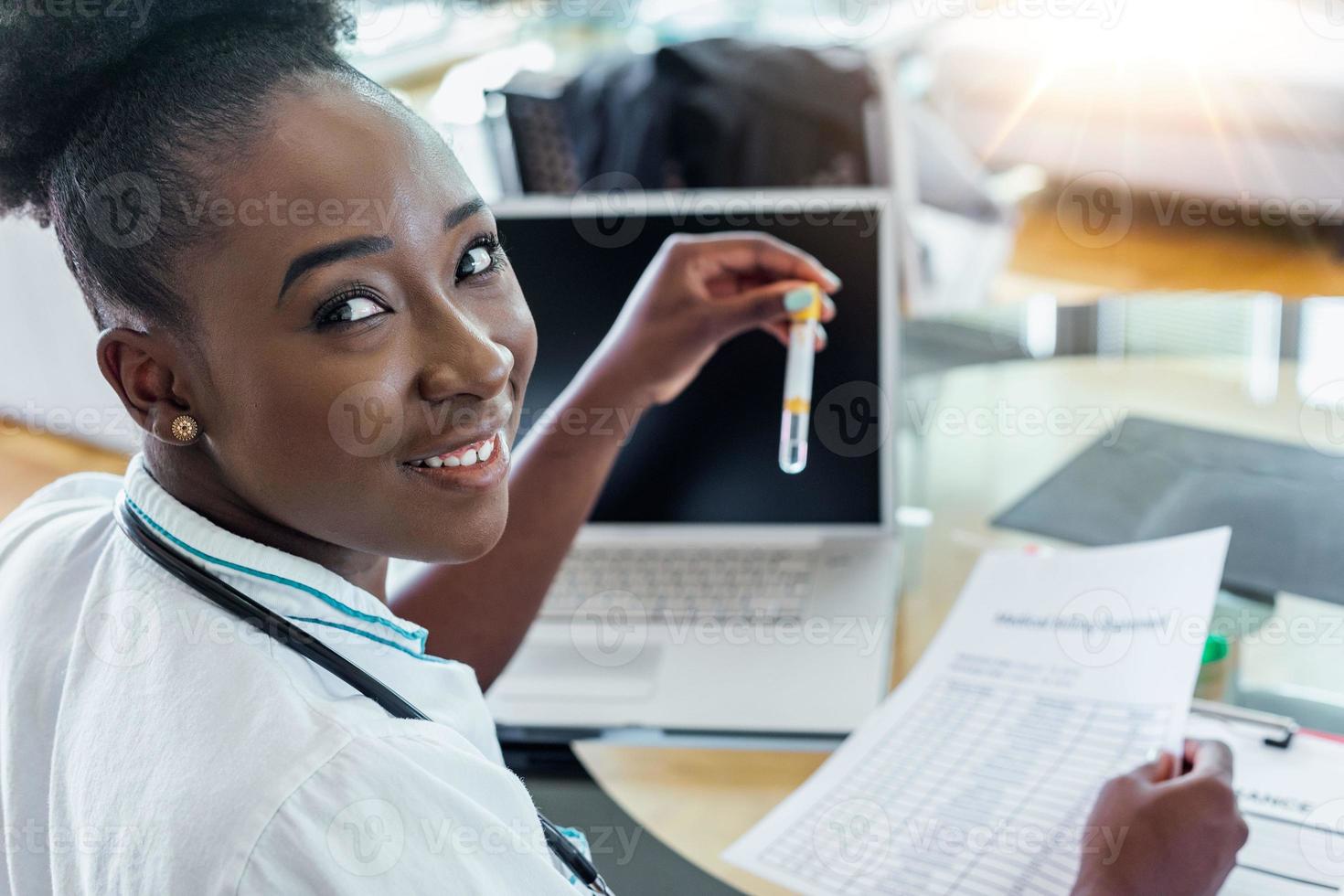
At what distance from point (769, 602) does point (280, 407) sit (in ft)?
2.21

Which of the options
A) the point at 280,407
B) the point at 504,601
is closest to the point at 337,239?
the point at 280,407

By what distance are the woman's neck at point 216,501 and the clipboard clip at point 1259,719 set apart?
66 centimetres

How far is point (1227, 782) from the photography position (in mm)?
814

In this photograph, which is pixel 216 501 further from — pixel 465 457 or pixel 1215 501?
pixel 1215 501

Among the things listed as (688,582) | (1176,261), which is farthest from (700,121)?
(1176,261)

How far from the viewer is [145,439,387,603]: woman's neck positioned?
68 cm

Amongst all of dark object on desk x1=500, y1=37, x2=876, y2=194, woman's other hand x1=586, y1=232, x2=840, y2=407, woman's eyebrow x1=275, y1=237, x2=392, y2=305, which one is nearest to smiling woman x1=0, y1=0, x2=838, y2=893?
woman's eyebrow x1=275, y1=237, x2=392, y2=305

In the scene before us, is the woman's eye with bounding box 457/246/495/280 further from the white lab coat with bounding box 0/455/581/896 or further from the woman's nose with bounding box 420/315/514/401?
the white lab coat with bounding box 0/455/581/896

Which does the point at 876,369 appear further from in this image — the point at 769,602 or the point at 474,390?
the point at 474,390

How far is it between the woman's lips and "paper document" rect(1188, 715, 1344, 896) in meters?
0.53

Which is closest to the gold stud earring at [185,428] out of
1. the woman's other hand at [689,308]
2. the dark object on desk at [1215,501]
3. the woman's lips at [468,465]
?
the woman's lips at [468,465]

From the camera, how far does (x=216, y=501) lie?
2.26 feet

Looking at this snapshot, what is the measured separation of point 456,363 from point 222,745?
0.69 ft

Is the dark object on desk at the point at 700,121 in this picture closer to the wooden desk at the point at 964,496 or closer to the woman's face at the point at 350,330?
the wooden desk at the point at 964,496
